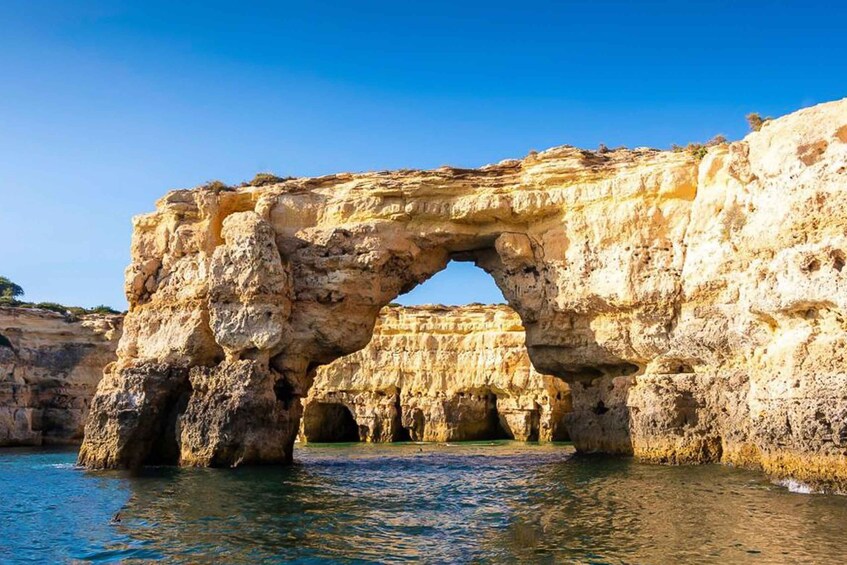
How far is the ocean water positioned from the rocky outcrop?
22.5 meters

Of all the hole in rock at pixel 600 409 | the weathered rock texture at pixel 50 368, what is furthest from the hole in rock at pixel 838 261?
the weathered rock texture at pixel 50 368

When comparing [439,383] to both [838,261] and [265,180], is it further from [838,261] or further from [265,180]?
[838,261]

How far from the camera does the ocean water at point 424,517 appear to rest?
1211cm

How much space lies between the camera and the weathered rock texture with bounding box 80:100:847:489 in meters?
20.7

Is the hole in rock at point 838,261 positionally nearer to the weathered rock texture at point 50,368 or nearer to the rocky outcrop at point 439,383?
the rocky outcrop at point 439,383

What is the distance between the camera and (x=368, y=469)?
26.5 m

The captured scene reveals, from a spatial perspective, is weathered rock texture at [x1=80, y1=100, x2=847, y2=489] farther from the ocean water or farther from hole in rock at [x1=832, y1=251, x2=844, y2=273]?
the ocean water

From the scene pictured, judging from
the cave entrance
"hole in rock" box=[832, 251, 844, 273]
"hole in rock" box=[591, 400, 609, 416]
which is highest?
"hole in rock" box=[832, 251, 844, 273]

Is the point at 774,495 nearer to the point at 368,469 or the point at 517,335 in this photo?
the point at 368,469

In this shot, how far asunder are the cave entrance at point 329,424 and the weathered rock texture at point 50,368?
1335 cm

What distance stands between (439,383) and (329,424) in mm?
9133

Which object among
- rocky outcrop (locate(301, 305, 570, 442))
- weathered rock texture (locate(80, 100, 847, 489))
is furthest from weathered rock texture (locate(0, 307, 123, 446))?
weathered rock texture (locate(80, 100, 847, 489))

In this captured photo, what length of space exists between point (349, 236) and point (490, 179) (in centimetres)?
570

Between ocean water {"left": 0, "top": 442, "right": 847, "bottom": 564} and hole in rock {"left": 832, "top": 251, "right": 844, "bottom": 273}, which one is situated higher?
hole in rock {"left": 832, "top": 251, "right": 844, "bottom": 273}
